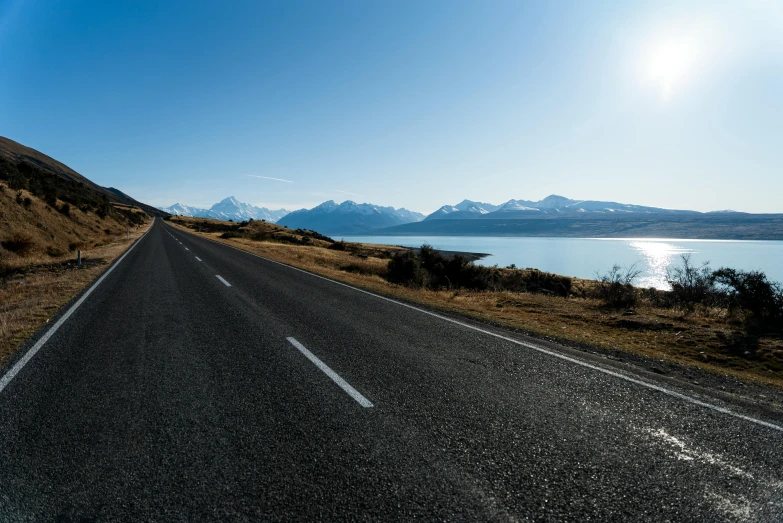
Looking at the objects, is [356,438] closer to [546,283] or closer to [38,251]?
[546,283]

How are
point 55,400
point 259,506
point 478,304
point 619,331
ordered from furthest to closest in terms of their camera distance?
point 478,304 → point 619,331 → point 55,400 → point 259,506

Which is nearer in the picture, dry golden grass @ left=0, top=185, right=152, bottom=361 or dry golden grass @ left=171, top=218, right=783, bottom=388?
dry golden grass @ left=171, top=218, right=783, bottom=388

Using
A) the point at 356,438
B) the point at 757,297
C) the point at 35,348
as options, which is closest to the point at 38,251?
the point at 35,348

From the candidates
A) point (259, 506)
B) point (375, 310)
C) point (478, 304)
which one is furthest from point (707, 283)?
point (259, 506)

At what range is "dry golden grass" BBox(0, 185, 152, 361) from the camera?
829 centimetres

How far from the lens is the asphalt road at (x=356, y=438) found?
110 inches

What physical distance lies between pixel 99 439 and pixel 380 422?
2567 millimetres

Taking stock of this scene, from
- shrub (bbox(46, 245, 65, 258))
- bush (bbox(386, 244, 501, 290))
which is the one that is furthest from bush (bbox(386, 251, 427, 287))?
shrub (bbox(46, 245, 65, 258))

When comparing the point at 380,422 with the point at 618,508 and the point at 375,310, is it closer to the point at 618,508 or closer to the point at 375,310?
the point at 618,508

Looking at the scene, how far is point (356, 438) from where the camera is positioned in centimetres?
366

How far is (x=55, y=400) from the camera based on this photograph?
440 cm

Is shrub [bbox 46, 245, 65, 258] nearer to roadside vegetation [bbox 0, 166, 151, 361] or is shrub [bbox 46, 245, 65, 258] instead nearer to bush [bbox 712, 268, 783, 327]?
roadside vegetation [bbox 0, 166, 151, 361]

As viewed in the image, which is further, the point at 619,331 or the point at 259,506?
the point at 619,331

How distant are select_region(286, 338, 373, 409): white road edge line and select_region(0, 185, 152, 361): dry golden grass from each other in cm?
437
